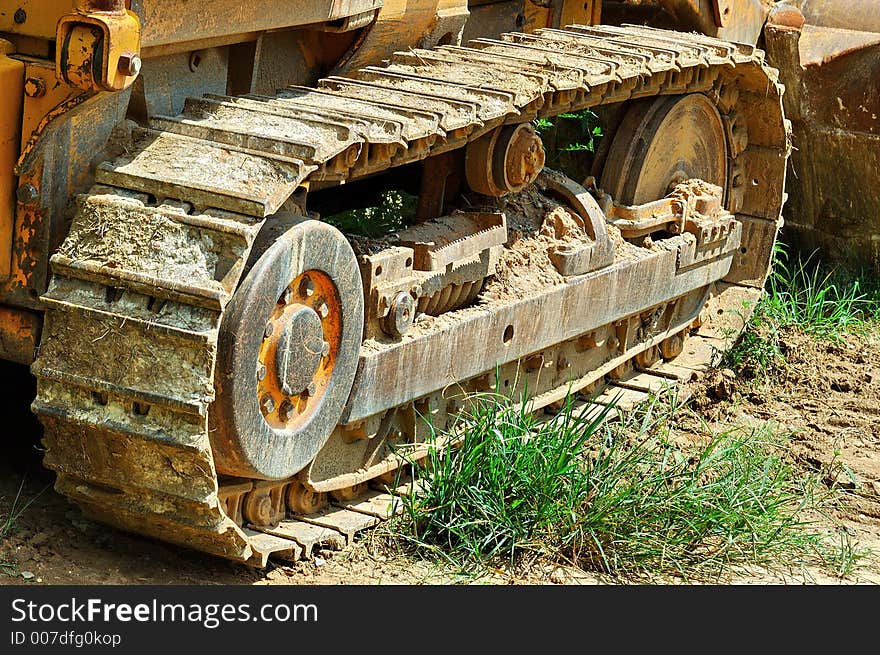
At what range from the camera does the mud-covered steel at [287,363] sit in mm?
3873

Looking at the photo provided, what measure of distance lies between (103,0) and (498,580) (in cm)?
202

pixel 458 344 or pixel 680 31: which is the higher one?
pixel 680 31

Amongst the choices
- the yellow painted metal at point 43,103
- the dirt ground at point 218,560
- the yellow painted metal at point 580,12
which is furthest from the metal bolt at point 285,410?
the yellow painted metal at point 580,12

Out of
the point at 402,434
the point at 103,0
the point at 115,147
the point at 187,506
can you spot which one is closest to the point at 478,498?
the point at 402,434

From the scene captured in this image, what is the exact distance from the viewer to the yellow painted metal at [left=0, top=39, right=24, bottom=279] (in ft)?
12.6

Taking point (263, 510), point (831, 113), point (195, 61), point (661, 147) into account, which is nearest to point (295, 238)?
point (195, 61)

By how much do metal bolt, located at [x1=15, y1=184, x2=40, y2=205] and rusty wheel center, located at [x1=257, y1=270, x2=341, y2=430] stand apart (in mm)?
686

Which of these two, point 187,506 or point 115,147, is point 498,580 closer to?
point 187,506

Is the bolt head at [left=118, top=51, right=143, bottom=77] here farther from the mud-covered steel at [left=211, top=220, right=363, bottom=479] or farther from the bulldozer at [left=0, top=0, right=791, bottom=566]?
the mud-covered steel at [left=211, top=220, right=363, bottom=479]

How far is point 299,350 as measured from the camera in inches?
163

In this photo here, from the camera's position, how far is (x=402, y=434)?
5.09 meters

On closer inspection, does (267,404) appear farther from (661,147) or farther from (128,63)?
(661,147)

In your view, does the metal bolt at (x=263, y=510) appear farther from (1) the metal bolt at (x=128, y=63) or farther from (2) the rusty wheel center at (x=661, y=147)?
(2) the rusty wheel center at (x=661, y=147)

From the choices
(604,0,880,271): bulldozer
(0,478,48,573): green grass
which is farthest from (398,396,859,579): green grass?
(604,0,880,271): bulldozer
